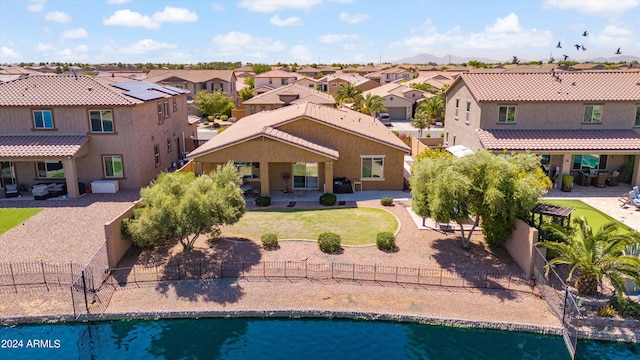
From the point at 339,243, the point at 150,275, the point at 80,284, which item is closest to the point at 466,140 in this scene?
the point at 339,243

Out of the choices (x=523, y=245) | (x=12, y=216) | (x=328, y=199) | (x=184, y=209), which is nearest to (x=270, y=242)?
(x=184, y=209)

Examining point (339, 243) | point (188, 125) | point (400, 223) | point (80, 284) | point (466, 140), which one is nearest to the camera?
point (80, 284)

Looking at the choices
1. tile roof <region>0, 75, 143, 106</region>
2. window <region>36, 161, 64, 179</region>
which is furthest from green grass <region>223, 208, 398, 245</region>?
window <region>36, 161, 64, 179</region>

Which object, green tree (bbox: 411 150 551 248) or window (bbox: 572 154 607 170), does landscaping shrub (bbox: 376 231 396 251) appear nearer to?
green tree (bbox: 411 150 551 248)

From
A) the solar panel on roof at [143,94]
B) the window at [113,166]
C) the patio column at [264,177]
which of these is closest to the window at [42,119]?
the window at [113,166]

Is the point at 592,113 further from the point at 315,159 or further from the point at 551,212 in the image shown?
the point at 315,159

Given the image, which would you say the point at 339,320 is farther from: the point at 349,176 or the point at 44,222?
the point at 44,222
